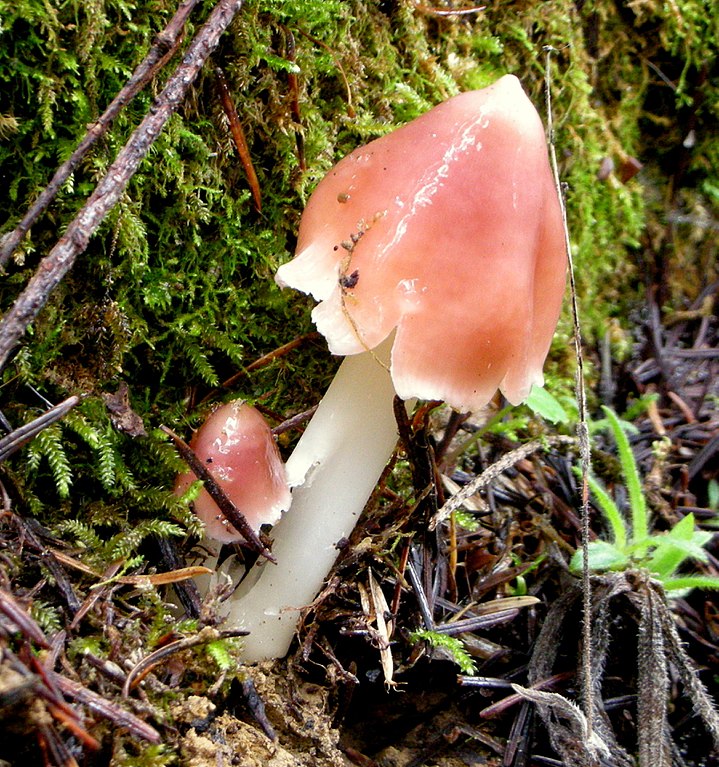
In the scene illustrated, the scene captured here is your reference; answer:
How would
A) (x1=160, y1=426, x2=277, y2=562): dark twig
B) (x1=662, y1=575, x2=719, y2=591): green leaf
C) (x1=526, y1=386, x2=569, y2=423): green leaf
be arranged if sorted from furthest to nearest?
(x1=526, y1=386, x2=569, y2=423): green leaf
(x1=662, y1=575, x2=719, y2=591): green leaf
(x1=160, y1=426, x2=277, y2=562): dark twig

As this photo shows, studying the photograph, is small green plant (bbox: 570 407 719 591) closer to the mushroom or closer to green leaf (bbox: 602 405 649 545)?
green leaf (bbox: 602 405 649 545)

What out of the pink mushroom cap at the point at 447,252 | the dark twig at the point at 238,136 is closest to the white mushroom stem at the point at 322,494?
the pink mushroom cap at the point at 447,252

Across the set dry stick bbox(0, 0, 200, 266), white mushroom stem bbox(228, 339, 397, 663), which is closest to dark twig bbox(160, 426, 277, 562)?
white mushroom stem bbox(228, 339, 397, 663)

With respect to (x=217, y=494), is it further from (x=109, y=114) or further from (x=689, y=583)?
(x=689, y=583)

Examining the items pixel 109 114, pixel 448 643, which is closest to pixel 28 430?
pixel 109 114

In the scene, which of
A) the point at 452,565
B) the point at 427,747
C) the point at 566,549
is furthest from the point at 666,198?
the point at 427,747

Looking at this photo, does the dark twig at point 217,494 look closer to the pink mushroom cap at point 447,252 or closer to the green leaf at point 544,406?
the pink mushroom cap at point 447,252

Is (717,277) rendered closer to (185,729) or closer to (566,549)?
(566,549)

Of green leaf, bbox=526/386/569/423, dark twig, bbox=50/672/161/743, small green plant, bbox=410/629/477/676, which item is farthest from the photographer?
green leaf, bbox=526/386/569/423
